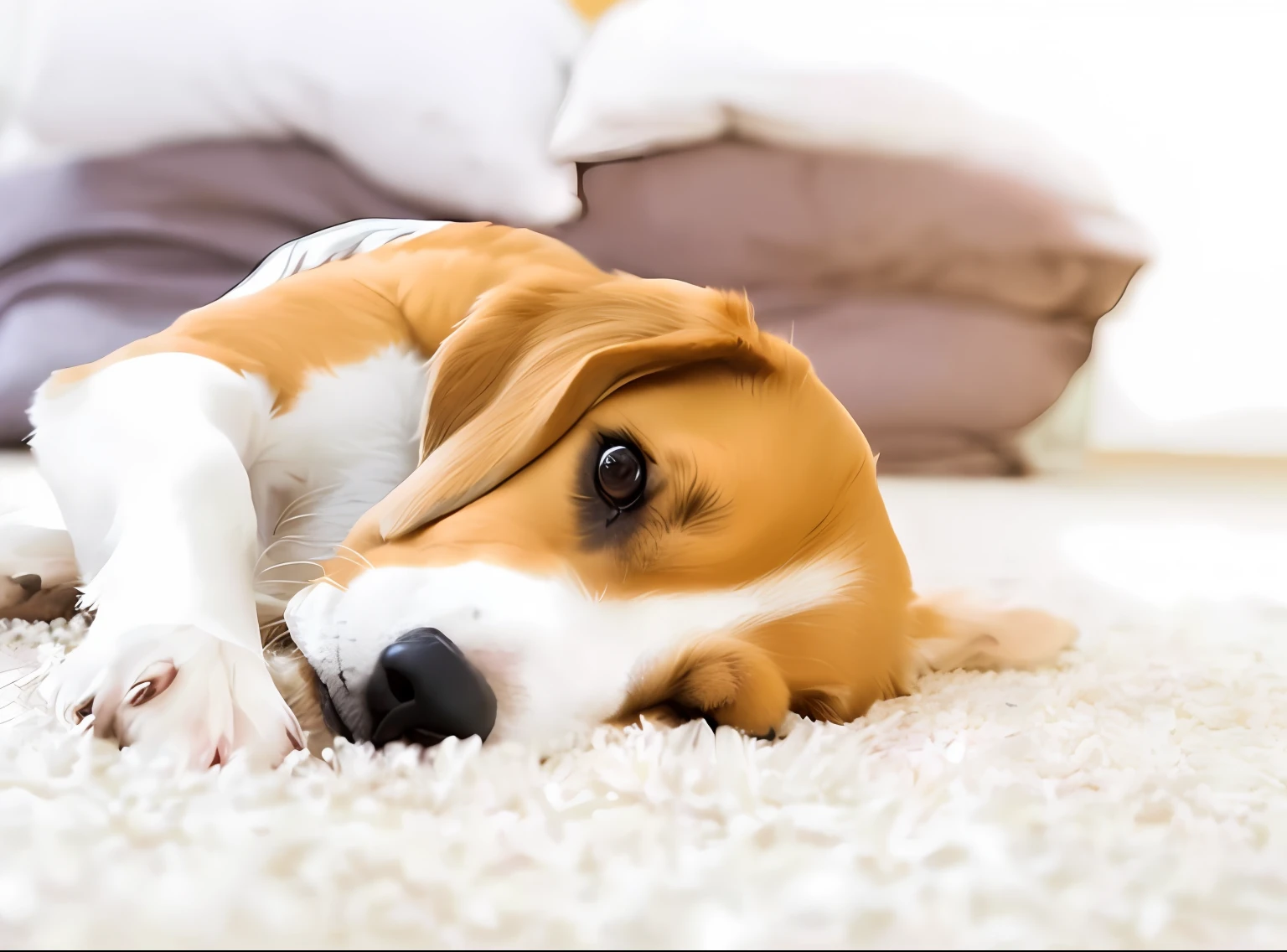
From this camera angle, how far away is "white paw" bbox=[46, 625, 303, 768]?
629 millimetres

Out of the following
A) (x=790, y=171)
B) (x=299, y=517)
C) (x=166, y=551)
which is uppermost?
(x=790, y=171)

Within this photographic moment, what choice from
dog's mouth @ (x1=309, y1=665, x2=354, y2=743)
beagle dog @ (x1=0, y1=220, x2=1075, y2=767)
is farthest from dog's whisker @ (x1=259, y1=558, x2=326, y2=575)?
dog's mouth @ (x1=309, y1=665, x2=354, y2=743)

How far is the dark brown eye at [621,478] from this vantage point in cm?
85

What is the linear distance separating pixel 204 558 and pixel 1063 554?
1202 millimetres

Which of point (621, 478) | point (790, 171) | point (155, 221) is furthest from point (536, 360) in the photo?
point (155, 221)

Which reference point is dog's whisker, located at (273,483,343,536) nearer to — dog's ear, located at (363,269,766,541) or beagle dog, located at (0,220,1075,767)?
beagle dog, located at (0,220,1075,767)

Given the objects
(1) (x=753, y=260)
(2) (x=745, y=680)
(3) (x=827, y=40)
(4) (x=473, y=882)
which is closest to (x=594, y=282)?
(2) (x=745, y=680)

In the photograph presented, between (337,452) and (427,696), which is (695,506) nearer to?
(427,696)

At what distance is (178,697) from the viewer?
0.64 meters

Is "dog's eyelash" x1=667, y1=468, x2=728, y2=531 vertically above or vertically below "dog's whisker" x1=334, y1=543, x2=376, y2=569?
above

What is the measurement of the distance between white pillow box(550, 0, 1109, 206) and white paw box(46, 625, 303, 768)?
1255 mm

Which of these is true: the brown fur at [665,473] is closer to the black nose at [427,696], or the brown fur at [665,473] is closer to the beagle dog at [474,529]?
the beagle dog at [474,529]

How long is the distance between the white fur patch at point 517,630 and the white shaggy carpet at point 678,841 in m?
0.04

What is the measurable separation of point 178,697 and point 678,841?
1.05 ft
